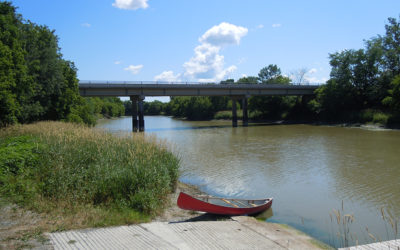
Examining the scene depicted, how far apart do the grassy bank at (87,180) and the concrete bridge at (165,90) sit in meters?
34.0

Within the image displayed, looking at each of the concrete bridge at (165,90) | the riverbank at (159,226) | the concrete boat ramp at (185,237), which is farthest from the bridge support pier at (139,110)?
the concrete boat ramp at (185,237)

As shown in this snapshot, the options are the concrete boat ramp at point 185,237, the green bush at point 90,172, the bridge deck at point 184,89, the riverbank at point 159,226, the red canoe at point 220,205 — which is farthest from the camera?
the bridge deck at point 184,89

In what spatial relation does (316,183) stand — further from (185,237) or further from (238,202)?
(185,237)

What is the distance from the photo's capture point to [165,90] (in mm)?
49812

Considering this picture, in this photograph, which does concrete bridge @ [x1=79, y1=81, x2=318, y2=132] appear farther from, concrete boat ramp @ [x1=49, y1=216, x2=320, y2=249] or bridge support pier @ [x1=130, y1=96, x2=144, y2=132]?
concrete boat ramp @ [x1=49, y1=216, x2=320, y2=249]

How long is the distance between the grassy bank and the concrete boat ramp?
52 cm

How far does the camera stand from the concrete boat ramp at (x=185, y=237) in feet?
18.8

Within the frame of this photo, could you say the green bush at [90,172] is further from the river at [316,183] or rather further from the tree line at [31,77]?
the tree line at [31,77]

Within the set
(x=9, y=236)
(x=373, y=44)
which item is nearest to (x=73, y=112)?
(x=9, y=236)

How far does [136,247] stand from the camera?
18.5 ft

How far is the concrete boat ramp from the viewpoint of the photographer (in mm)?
5723

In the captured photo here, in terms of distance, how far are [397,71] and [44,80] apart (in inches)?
2085

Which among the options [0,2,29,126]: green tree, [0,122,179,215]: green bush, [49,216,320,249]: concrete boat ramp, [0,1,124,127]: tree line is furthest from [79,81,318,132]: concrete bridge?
[49,216,320,249]: concrete boat ramp

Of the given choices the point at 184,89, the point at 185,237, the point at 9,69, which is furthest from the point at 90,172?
the point at 184,89
